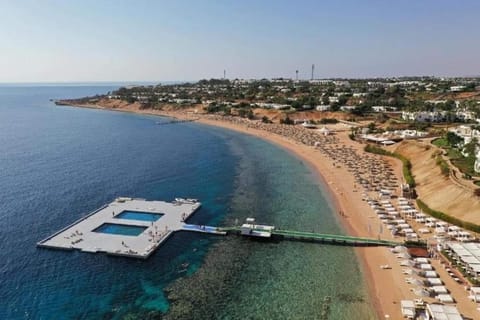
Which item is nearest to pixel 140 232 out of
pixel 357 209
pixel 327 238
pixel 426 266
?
pixel 327 238

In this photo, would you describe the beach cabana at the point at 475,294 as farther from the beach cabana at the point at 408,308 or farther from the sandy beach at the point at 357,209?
the beach cabana at the point at 408,308

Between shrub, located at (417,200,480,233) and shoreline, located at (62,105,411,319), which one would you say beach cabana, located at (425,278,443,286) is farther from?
shrub, located at (417,200,480,233)

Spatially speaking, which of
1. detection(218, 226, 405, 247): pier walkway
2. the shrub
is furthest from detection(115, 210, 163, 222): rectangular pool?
the shrub

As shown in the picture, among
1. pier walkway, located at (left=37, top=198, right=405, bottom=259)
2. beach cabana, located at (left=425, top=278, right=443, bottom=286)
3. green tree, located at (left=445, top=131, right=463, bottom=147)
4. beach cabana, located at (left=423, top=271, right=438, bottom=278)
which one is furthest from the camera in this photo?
green tree, located at (left=445, top=131, right=463, bottom=147)

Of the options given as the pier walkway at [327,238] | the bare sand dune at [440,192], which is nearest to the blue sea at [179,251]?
the pier walkway at [327,238]

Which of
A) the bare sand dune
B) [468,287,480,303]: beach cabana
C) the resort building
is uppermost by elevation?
the bare sand dune

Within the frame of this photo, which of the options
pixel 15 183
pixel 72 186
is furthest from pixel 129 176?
pixel 15 183

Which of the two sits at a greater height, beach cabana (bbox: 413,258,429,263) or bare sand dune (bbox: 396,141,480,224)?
bare sand dune (bbox: 396,141,480,224)
